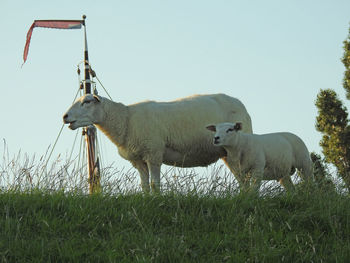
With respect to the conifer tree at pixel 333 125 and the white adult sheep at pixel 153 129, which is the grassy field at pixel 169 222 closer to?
the white adult sheep at pixel 153 129

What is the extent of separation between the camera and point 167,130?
9.78 metres

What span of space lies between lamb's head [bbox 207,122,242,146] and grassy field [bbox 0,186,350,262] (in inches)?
74.2

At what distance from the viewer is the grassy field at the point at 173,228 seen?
17.7ft

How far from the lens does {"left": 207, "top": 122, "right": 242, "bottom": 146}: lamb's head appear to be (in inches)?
357

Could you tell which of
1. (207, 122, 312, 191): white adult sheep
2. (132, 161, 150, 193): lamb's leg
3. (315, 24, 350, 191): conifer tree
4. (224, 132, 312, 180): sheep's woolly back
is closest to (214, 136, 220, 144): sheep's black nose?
(207, 122, 312, 191): white adult sheep

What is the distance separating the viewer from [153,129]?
9656 mm

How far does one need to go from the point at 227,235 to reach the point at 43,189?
2.63m

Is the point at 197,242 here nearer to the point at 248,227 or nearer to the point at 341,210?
the point at 248,227

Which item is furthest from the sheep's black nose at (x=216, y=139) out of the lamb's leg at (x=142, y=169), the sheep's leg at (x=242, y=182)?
the lamb's leg at (x=142, y=169)

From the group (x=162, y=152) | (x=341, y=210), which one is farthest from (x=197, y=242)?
(x=162, y=152)

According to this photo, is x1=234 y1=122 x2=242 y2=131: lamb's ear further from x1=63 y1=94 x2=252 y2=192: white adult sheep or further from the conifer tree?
the conifer tree

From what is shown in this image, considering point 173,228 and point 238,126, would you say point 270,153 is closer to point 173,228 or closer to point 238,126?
point 238,126

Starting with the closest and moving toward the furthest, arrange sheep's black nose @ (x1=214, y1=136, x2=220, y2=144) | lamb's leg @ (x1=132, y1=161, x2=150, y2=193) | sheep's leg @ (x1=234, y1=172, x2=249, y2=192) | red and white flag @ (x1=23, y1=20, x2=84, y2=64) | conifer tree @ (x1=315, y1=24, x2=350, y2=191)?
sheep's leg @ (x1=234, y1=172, x2=249, y2=192) → sheep's black nose @ (x1=214, y1=136, x2=220, y2=144) → lamb's leg @ (x1=132, y1=161, x2=150, y2=193) → conifer tree @ (x1=315, y1=24, x2=350, y2=191) → red and white flag @ (x1=23, y1=20, x2=84, y2=64)

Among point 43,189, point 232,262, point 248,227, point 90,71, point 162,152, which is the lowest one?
point 232,262
